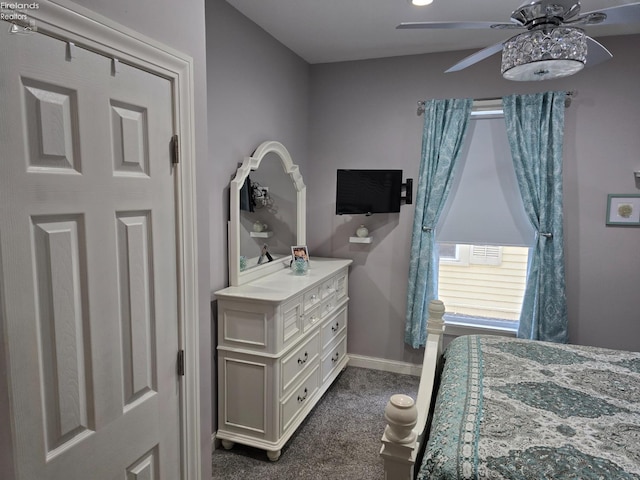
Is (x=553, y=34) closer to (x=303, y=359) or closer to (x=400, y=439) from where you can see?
(x=400, y=439)

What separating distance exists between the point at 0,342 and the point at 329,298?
2.45 m

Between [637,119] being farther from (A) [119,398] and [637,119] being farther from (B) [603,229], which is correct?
(A) [119,398]

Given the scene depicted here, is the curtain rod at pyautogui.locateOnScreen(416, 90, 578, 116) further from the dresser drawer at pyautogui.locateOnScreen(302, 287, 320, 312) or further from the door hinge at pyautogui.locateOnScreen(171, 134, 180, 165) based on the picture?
the door hinge at pyautogui.locateOnScreen(171, 134, 180, 165)

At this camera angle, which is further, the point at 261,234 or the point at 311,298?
the point at 261,234

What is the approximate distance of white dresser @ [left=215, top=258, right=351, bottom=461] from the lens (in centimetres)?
240

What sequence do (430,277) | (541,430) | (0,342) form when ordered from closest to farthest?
(0,342) → (541,430) → (430,277)

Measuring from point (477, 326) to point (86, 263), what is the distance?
320cm

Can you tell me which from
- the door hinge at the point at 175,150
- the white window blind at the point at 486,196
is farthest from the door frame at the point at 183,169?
the white window blind at the point at 486,196

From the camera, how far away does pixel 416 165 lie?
3535mm

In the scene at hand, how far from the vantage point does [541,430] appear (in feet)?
5.04

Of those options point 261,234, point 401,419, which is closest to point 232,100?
point 261,234

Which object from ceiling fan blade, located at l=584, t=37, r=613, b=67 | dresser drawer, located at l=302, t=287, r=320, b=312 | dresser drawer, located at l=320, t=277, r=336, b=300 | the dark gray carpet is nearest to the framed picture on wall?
ceiling fan blade, located at l=584, t=37, r=613, b=67

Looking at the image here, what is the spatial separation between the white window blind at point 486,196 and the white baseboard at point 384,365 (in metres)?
1.22

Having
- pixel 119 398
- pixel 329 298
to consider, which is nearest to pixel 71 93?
pixel 119 398
